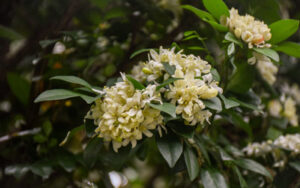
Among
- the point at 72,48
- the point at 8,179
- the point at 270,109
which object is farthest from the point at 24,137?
the point at 270,109

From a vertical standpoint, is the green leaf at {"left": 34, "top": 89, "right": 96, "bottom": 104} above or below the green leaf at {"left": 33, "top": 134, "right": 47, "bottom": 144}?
above

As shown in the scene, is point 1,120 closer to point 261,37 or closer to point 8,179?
point 8,179

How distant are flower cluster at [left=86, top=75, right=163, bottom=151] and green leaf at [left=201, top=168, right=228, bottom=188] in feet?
0.63

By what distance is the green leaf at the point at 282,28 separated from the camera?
74cm

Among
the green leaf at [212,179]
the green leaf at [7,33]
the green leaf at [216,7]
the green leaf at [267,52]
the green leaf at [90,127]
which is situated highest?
the green leaf at [216,7]

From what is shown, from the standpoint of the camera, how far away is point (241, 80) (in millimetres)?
894

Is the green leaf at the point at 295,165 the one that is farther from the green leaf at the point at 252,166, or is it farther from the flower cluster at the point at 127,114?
the flower cluster at the point at 127,114

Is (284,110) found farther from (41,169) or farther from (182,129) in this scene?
(41,169)

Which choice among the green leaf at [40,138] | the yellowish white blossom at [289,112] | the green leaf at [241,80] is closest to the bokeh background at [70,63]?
the green leaf at [40,138]

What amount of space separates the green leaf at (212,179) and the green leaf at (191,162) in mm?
51

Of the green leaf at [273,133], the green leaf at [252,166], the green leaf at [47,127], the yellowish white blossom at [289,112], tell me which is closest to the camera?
the green leaf at [252,166]

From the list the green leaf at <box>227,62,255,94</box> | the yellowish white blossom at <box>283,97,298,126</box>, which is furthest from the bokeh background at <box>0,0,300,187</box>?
the yellowish white blossom at <box>283,97,298,126</box>

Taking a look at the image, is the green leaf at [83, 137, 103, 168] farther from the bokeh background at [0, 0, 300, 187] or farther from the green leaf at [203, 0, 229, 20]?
the green leaf at [203, 0, 229, 20]

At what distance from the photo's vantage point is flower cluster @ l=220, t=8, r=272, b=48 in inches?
27.7
